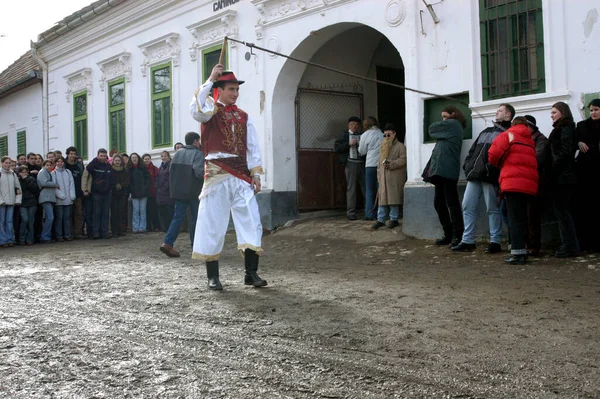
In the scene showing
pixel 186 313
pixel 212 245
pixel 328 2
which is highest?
pixel 328 2

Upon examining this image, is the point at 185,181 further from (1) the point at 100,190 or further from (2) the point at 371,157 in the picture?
(1) the point at 100,190

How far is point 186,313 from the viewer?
5133 millimetres

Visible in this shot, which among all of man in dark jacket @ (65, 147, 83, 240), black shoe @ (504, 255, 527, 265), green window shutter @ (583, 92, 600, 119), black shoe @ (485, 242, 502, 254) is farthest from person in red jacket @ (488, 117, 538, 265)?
man in dark jacket @ (65, 147, 83, 240)

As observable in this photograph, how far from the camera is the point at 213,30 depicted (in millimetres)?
13867

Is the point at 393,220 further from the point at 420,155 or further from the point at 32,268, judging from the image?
the point at 32,268

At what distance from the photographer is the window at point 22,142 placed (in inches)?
874

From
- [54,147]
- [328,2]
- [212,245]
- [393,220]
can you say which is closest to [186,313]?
[212,245]

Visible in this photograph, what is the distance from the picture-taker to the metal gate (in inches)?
508

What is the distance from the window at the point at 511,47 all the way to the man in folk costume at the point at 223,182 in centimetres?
421

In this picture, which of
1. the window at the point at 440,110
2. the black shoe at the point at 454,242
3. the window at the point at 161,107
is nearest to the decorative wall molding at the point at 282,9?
the window at the point at 440,110

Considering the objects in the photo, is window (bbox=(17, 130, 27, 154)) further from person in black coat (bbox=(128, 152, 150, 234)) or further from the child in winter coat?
the child in winter coat

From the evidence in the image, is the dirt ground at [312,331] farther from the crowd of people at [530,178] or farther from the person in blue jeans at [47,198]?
the person in blue jeans at [47,198]

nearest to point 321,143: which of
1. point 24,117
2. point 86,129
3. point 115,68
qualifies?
point 115,68

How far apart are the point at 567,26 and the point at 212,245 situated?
527 centimetres
